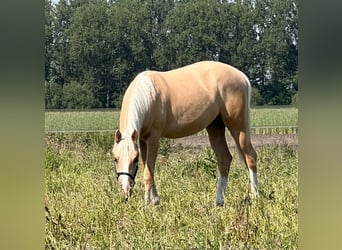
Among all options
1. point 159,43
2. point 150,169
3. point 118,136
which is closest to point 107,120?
point 118,136

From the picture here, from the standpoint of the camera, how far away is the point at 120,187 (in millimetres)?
2592

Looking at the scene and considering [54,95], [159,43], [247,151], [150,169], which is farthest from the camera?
[247,151]

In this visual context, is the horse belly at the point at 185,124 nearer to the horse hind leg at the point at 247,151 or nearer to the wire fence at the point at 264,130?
the wire fence at the point at 264,130

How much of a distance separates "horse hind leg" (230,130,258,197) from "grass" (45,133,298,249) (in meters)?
0.03

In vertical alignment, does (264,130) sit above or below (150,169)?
above

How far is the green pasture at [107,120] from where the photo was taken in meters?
2.40

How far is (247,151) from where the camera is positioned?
272cm

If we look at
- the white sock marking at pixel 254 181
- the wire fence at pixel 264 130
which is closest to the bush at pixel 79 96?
the wire fence at pixel 264 130

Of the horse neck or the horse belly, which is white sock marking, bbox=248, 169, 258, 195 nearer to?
the horse belly

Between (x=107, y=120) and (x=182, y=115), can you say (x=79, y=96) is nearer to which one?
(x=107, y=120)

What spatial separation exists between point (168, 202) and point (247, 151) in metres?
0.53
